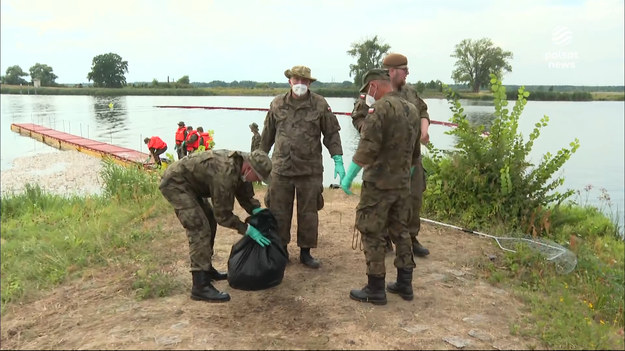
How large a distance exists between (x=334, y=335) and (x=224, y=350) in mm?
779

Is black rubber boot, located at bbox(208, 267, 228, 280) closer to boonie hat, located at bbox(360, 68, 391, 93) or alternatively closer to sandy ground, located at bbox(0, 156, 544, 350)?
sandy ground, located at bbox(0, 156, 544, 350)

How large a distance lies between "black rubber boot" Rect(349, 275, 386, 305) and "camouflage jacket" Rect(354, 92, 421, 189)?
0.79 meters

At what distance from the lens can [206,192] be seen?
3859mm

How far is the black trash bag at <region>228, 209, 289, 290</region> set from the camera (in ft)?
12.6

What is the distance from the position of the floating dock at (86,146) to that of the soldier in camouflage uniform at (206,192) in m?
11.7

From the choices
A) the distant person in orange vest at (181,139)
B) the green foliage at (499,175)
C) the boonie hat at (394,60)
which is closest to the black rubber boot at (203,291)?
the boonie hat at (394,60)

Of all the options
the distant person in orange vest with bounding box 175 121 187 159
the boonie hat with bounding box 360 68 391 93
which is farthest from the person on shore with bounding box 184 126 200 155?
the boonie hat with bounding box 360 68 391 93

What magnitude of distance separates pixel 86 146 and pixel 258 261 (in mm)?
21563

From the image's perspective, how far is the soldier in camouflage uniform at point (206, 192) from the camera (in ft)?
11.4

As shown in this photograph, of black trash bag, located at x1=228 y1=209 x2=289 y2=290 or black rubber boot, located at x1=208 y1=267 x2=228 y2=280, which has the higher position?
black trash bag, located at x1=228 y1=209 x2=289 y2=290

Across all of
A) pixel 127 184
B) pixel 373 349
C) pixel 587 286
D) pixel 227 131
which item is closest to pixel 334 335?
pixel 373 349

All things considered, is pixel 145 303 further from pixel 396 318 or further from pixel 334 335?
pixel 396 318

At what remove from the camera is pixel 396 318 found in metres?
3.43

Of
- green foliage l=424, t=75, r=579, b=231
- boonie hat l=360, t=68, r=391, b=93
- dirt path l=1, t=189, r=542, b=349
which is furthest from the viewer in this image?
green foliage l=424, t=75, r=579, b=231
